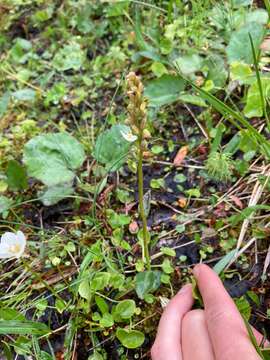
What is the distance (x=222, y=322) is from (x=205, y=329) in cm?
7

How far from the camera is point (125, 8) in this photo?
2143 millimetres

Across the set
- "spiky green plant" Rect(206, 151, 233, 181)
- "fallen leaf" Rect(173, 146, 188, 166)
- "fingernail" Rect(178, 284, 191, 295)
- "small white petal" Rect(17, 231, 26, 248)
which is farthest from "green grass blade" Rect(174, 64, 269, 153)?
"small white petal" Rect(17, 231, 26, 248)

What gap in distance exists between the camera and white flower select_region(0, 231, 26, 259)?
4.17 ft

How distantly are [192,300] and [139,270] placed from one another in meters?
0.21

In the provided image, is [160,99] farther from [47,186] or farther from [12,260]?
[12,260]

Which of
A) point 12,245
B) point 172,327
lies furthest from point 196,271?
point 12,245

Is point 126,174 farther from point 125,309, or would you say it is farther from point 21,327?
point 21,327

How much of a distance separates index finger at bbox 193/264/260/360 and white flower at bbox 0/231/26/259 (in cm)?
48

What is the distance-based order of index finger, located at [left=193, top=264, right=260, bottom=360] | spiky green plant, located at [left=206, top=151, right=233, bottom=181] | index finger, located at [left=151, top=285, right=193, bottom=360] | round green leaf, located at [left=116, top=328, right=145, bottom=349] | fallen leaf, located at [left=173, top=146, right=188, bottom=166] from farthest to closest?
1. fallen leaf, located at [left=173, top=146, right=188, bottom=166]
2. spiky green plant, located at [left=206, top=151, right=233, bottom=181]
3. round green leaf, located at [left=116, top=328, right=145, bottom=349]
4. index finger, located at [left=151, top=285, right=193, bottom=360]
5. index finger, located at [left=193, top=264, right=260, bottom=360]

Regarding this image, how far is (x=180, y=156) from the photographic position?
5.78ft

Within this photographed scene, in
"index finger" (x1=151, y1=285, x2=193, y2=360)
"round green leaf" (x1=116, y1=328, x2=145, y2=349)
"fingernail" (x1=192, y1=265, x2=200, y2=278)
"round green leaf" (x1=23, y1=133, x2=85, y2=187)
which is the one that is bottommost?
"round green leaf" (x1=116, y1=328, x2=145, y2=349)

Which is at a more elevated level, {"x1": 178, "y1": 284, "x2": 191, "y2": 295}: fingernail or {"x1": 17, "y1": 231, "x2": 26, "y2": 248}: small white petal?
{"x1": 17, "y1": 231, "x2": 26, "y2": 248}: small white petal

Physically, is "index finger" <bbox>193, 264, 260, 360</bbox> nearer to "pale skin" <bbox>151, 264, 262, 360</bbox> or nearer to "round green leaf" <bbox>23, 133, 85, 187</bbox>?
"pale skin" <bbox>151, 264, 262, 360</bbox>

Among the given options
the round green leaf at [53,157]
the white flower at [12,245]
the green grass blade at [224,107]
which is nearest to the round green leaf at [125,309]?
the white flower at [12,245]
